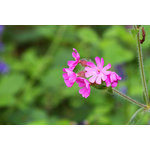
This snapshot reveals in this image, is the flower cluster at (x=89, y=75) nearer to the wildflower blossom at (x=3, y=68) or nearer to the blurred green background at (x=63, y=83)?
the blurred green background at (x=63, y=83)

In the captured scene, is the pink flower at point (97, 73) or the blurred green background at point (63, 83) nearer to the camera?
the pink flower at point (97, 73)

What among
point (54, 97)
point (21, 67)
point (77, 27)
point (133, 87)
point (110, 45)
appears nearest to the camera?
point (133, 87)

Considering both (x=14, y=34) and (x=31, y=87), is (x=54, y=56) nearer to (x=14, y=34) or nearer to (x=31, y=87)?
(x=31, y=87)

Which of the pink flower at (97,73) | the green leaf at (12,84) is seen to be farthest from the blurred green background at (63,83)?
the pink flower at (97,73)

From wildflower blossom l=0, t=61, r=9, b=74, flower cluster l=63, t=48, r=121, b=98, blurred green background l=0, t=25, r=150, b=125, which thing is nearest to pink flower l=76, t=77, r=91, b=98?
flower cluster l=63, t=48, r=121, b=98
